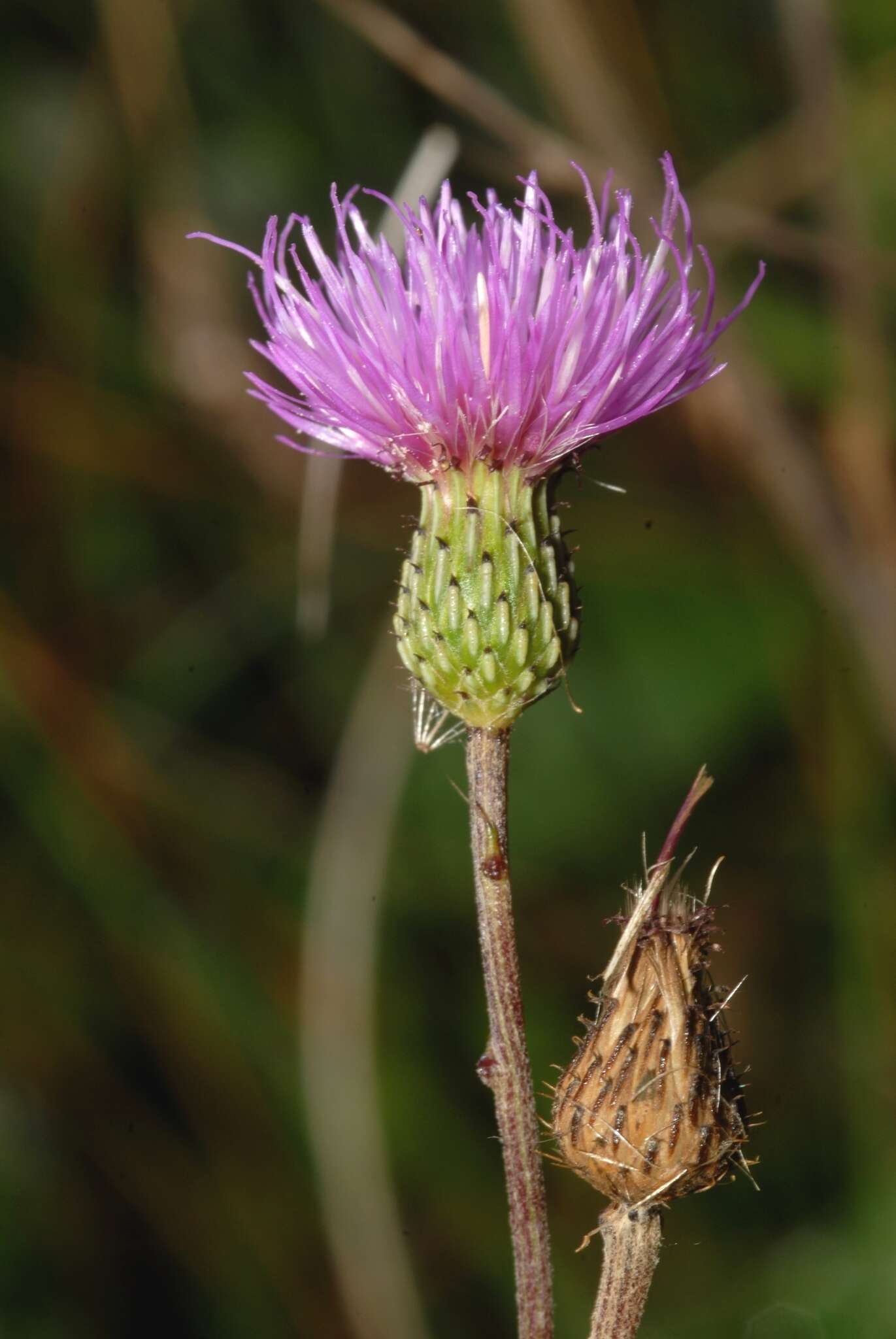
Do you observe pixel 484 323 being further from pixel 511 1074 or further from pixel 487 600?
pixel 511 1074

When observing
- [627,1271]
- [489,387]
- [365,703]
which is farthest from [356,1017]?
[489,387]

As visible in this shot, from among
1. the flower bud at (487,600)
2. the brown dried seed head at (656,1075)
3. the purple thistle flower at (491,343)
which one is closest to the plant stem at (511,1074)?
the brown dried seed head at (656,1075)

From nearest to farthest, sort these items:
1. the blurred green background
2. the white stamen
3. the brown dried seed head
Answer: the brown dried seed head < the white stamen < the blurred green background

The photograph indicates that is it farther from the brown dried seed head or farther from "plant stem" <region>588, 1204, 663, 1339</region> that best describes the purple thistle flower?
"plant stem" <region>588, 1204, 663, 1339</region>

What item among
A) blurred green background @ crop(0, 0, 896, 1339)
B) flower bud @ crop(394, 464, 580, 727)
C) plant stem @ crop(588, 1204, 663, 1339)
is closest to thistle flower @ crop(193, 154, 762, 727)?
flower bud @ crop(394, 464, 580, 727)

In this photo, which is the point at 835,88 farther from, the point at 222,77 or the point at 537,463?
the point at 537,463

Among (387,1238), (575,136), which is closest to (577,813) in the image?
(387,1238)
